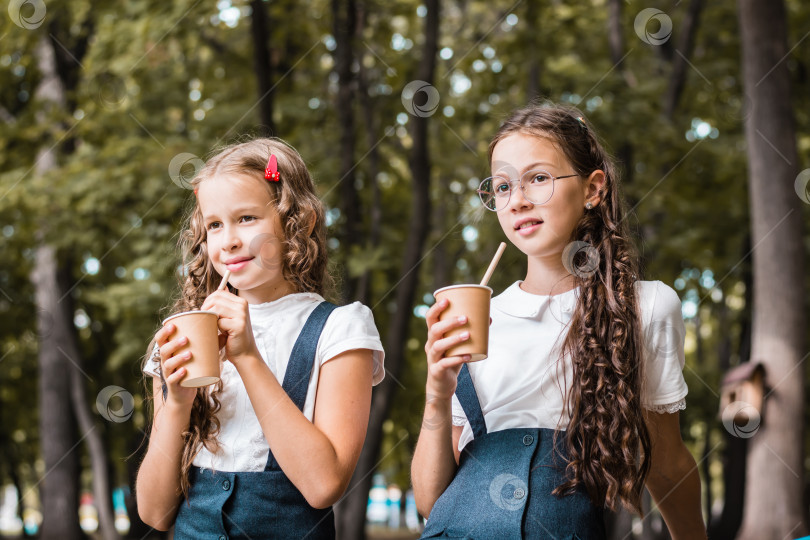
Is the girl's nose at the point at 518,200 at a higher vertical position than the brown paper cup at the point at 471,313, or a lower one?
higher

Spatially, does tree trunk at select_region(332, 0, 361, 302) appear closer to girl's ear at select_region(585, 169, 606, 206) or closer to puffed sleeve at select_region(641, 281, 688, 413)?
girl's ear at select_region(585, 169, 606, 206)

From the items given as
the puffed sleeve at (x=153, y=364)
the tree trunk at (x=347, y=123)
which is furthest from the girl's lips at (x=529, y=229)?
the tree trunk at (x=347, y=123)

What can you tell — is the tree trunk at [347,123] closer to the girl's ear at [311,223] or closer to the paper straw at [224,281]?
the girl's ear at [311,223]

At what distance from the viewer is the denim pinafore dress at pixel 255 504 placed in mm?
2260

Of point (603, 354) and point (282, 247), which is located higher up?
point (282, 247)

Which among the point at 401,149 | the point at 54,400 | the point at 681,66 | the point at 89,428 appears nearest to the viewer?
the point at 401,149

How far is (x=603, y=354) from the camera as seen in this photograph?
2.21 meters

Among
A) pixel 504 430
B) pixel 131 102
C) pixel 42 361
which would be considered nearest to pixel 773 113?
pixel 504 430

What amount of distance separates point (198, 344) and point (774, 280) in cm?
574

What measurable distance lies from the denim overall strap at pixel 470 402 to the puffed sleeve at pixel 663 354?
0.41m

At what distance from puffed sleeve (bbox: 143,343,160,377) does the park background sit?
4.26m

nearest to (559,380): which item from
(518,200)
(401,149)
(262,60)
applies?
(518,200)

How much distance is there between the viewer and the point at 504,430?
88.3 inches

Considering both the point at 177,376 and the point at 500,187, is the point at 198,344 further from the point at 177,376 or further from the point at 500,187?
the point at 500,187
